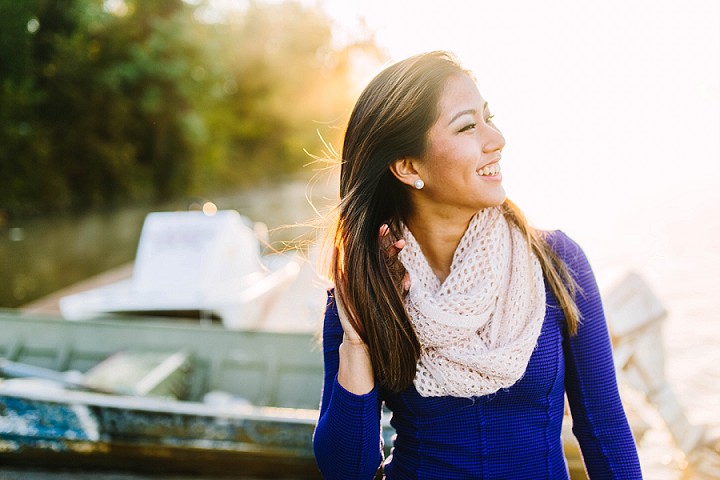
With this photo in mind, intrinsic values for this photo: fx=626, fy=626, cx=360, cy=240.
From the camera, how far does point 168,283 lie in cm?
632

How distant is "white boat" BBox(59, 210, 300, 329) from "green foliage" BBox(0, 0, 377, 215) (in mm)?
9745

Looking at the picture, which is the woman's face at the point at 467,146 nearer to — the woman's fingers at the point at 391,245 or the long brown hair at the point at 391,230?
the long brown hair at the point at 391,230

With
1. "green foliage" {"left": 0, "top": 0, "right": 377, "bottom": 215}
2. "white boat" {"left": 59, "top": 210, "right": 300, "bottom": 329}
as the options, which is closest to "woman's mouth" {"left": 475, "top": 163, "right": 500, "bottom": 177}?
"white boat" {"left": 59, "top": 210, "right": 300, "bottom": 329}

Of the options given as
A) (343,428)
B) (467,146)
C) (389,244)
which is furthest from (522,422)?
(467,146)

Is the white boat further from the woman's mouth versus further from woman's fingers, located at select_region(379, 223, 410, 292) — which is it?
the woman's mouth

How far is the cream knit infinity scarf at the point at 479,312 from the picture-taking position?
50.4 inches

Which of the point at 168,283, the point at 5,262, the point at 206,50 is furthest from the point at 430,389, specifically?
the point at 206,50

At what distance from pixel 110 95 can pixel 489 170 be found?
70.4ft

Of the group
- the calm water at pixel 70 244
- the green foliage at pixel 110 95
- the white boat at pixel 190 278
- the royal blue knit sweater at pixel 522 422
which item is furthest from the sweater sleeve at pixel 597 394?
the green foliage at pixel 110 95

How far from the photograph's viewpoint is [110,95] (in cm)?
2048

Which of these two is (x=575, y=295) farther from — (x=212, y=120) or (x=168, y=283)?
(x=212, y=120)

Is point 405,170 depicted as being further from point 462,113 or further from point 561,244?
point 561,244

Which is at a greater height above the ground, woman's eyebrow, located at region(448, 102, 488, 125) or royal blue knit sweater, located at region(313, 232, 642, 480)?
woman's eyebrow, located at region(448, 102, 488, 125)

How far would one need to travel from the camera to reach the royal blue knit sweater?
129 cm
